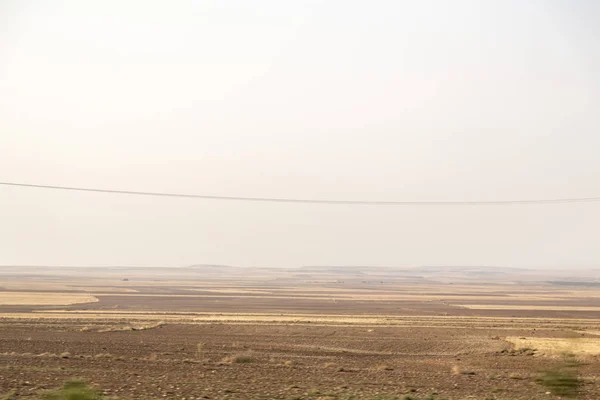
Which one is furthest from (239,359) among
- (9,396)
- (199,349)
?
(9,396)

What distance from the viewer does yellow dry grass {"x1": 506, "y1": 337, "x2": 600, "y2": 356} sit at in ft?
132

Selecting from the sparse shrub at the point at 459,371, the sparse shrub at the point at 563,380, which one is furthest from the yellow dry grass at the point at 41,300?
the sparse shrub at the point at 563,380

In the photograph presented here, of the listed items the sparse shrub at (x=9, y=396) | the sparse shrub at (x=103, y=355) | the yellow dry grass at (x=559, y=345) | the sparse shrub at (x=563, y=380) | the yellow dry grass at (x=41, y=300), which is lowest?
the yellow dry grass at (x=559, y=345)

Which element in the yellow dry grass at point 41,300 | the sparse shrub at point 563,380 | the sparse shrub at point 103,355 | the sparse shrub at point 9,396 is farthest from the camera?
the yellow dry grass at point 41,300

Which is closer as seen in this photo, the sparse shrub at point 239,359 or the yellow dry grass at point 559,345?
the sparse shrub at point 239,359

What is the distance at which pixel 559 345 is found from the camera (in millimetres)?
43844

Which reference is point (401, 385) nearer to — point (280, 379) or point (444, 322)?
point (280, 379)

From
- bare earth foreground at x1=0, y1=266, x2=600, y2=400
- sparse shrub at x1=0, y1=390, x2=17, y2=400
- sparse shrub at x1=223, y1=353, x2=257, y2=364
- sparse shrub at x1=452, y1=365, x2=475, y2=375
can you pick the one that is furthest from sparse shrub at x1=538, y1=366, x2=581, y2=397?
sparse shrub at x1=223, y1=353, x2=257, y2=364

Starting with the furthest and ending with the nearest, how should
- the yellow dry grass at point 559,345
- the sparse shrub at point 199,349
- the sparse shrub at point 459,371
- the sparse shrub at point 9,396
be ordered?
the yellow dry grass at point 559,345 < the sparse shrub at point 199,349 < the sparse shrub at point 459,371 < the sparse shrub at point 9,396

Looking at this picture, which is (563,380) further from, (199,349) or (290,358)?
(199,349)

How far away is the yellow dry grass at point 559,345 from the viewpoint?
40.1 m

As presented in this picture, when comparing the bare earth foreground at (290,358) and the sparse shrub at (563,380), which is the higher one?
the sparse shrub at (563,380)

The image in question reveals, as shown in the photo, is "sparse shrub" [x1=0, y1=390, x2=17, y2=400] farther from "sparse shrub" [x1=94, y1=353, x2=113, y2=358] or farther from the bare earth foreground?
"sparse shrub" [x1=94, y1=353, x2=113, y2=358]

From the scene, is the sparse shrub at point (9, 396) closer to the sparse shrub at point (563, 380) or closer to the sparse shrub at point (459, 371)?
the sparse shrub at point (563, 380)
